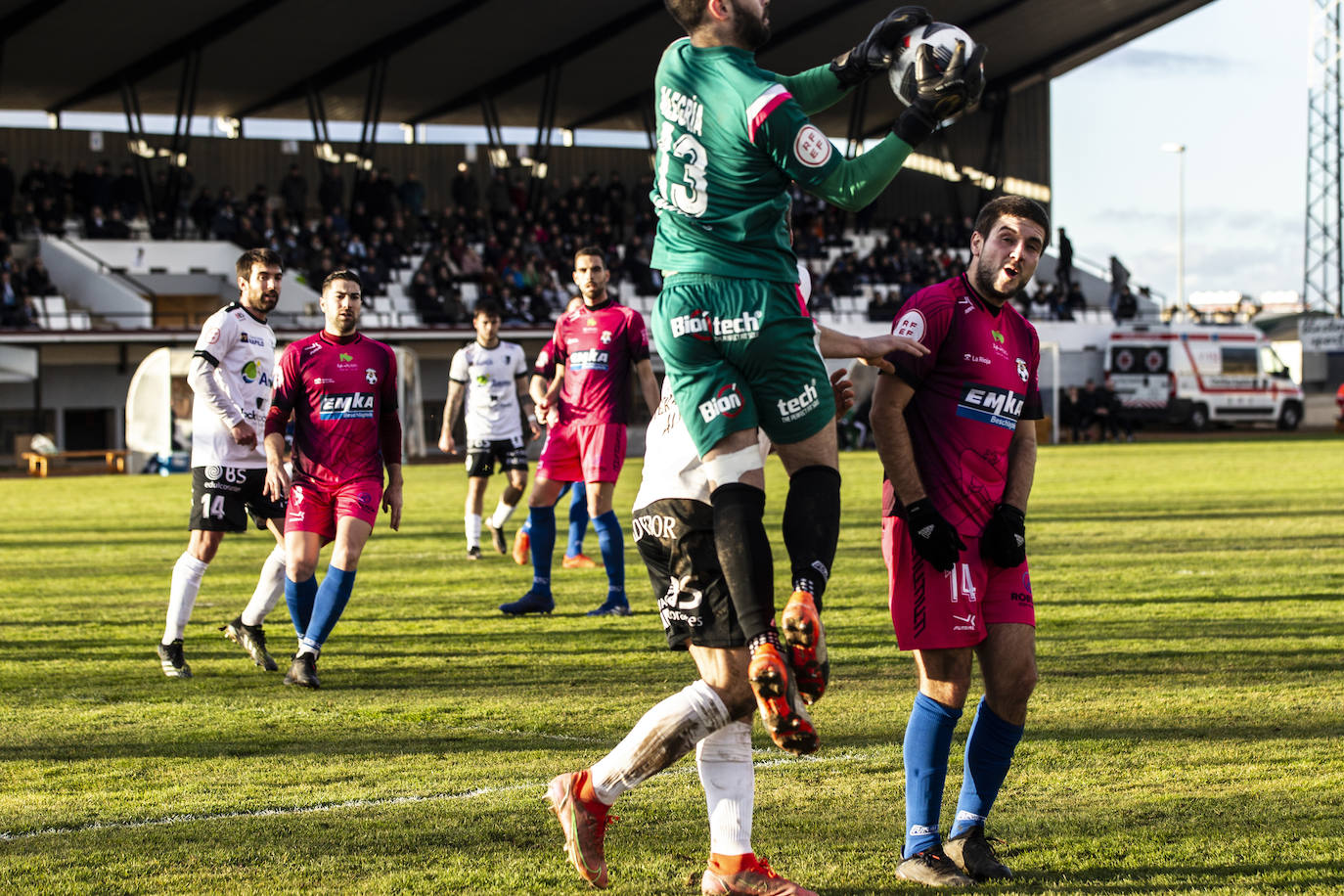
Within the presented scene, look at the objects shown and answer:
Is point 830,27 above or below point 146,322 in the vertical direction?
above

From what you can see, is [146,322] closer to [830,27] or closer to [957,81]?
[830,27]

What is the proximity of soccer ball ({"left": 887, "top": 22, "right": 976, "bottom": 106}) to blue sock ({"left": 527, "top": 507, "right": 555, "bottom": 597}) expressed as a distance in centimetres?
619

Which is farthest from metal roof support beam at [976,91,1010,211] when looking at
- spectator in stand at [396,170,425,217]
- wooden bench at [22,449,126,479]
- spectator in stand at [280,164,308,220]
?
wooden bench at [22,449,126,479]

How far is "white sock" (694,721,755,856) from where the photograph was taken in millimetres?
3707

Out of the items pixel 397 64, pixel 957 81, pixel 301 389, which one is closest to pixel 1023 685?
pixel 957 81

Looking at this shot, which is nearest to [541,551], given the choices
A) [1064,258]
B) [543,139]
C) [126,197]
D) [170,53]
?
[126,197]

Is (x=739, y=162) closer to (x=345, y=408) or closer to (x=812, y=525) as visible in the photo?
(x=812, y=525)

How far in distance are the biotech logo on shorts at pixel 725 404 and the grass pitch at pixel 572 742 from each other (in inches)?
50.0

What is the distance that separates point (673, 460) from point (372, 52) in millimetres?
38787

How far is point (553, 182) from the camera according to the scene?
4938 centimetres

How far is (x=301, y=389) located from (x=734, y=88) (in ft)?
14.0

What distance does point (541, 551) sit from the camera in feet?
31.2

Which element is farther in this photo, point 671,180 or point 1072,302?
point 1072,302

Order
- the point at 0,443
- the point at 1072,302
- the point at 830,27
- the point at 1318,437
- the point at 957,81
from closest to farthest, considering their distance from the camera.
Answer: the point at 957,81 < the point at 0,443 < the point at 1318,437 < the point at 830,27 < the point at 1072,302
